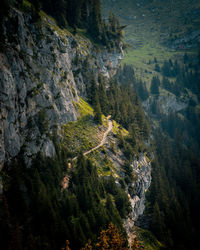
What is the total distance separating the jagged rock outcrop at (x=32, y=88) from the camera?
41353 millimetres

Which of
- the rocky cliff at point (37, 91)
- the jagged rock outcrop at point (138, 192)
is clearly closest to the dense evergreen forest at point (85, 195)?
the rocky cliff at point (37, 91)

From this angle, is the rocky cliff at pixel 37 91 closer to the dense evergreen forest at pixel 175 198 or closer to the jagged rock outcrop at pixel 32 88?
the jagged rock outcrop at pixel 32 88

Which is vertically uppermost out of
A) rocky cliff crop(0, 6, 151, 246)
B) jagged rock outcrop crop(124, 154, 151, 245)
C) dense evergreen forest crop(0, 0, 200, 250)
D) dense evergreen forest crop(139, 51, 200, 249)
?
rocky cliff crop(0, 6, 151, 246)

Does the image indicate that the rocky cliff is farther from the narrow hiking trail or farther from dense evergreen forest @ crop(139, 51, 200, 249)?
dense evergreen forest @ crop(139, 51, 200, 249)

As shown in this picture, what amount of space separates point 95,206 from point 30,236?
18.6 m

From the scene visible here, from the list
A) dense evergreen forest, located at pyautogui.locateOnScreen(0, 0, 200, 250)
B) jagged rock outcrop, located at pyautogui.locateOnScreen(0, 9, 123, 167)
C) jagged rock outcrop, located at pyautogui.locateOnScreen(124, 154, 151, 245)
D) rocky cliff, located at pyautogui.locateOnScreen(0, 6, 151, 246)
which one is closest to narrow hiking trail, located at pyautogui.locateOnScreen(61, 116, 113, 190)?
dense evergreen forest, located at pyautogui.locateOnScreen(0, 0, 200, 250)

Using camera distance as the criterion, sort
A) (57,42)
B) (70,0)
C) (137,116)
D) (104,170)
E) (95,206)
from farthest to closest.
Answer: (137,116), (70,0), (57,42), (104,170), (95,206)

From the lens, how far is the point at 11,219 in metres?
34.4

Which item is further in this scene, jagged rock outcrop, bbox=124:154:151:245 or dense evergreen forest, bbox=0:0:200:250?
jagged rock outcrop, bbox=124:154:151:245

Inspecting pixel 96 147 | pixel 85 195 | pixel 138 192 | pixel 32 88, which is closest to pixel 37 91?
pixel 32 88

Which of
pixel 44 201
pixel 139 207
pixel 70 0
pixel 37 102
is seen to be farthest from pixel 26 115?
pixel 70 0

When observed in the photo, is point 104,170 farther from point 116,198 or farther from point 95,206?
point 95,206

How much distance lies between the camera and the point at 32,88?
52.3m

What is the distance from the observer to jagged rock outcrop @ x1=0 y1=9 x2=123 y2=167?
4135cm
